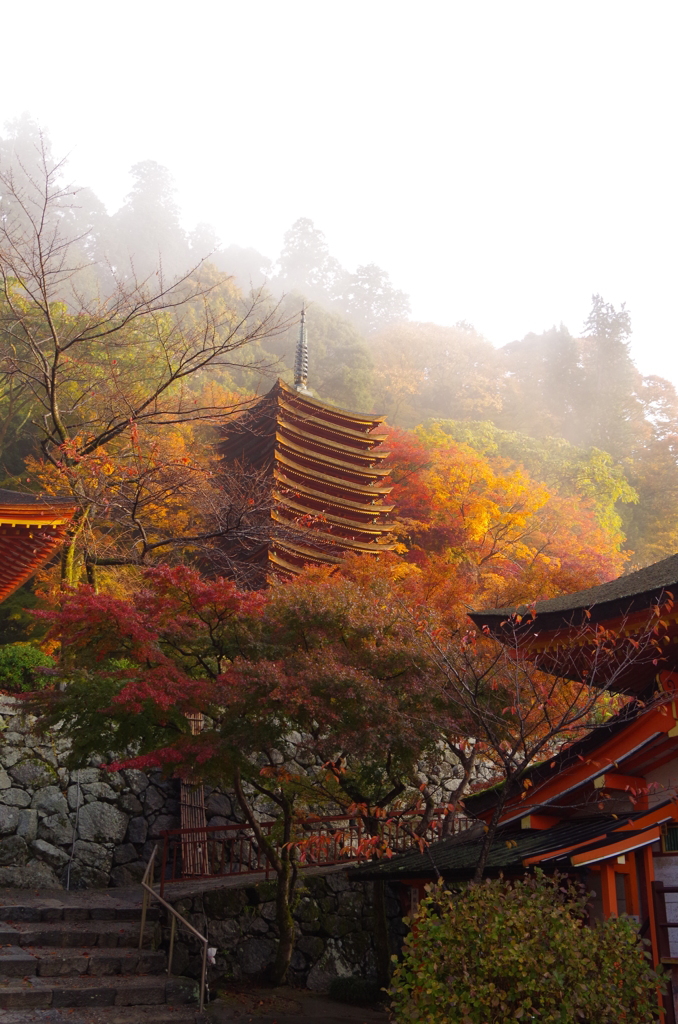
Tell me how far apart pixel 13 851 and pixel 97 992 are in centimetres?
470

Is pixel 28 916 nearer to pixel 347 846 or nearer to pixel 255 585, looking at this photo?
pixel 347 846

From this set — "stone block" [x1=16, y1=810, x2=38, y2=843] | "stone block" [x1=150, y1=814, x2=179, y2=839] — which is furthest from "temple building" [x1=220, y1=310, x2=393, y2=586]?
"stone block" [x1=16, y1=810, x2=38, y2=843]

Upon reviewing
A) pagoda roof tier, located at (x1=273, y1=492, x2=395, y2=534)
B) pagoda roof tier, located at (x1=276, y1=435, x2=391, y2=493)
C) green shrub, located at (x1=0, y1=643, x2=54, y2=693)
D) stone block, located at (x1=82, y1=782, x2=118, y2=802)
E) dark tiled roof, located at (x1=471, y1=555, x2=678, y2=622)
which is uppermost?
pagoda roof tier, located at (x1=276, y1=435, x2=391, y2=493)

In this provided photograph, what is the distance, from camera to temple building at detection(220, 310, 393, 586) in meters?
22.5

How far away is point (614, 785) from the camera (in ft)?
21.4

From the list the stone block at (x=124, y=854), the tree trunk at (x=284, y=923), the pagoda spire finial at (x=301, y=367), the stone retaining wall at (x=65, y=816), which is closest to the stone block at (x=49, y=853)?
the stone retaining wall at (x=65, y=816)

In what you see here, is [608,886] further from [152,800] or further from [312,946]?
[152,800]

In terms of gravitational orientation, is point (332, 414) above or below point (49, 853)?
above

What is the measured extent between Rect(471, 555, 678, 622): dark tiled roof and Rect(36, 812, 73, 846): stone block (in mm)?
9566

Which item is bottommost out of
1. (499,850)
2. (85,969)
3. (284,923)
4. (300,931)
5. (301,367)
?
(85,969)

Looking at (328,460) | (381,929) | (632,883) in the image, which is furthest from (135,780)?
(328,460)

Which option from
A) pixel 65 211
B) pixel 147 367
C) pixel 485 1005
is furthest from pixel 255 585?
pixel 65 211

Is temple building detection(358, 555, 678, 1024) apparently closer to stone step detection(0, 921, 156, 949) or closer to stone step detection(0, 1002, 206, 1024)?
stone step detection(0, 1002, 206, 1024)

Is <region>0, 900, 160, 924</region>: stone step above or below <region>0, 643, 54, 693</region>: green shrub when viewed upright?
below
